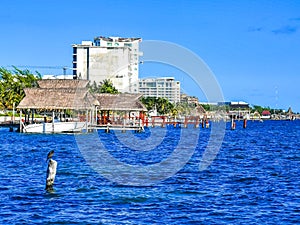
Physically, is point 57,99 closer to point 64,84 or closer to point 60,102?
point 60,102

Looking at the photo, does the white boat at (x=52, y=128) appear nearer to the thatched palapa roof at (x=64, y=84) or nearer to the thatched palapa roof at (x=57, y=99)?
the thatched palapa roof at (x=57, y=99)

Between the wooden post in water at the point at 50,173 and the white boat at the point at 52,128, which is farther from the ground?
the white boat at the point at 52,128

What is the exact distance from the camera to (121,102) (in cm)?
8931

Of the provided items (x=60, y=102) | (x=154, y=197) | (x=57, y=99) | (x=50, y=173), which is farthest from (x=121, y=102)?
Result: (x=154, y=197)

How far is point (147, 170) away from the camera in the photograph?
3453 centimetres

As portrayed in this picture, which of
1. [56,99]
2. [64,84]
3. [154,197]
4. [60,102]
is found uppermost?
[64,84]

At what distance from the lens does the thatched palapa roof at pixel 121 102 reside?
88.1 meters

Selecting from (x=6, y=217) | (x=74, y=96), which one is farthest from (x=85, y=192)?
(x=74, y=96)

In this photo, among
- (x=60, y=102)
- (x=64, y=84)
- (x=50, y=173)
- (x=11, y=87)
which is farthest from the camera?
(x=11, y=87)

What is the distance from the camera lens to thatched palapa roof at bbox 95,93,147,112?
289ft

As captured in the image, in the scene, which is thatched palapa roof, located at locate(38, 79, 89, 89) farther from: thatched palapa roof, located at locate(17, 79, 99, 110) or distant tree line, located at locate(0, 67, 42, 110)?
distant tree line, located at locate(0, 67, 42, 110)

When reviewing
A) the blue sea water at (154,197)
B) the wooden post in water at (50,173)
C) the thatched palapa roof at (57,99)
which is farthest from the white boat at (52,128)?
the wooden post in water at (50,173)

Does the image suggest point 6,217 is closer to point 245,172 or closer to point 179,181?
point 179,181

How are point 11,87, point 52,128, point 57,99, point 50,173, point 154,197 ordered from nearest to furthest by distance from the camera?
point 154,197 < point 50,173 < point 52,128 < point 57,99 < point 11,87
